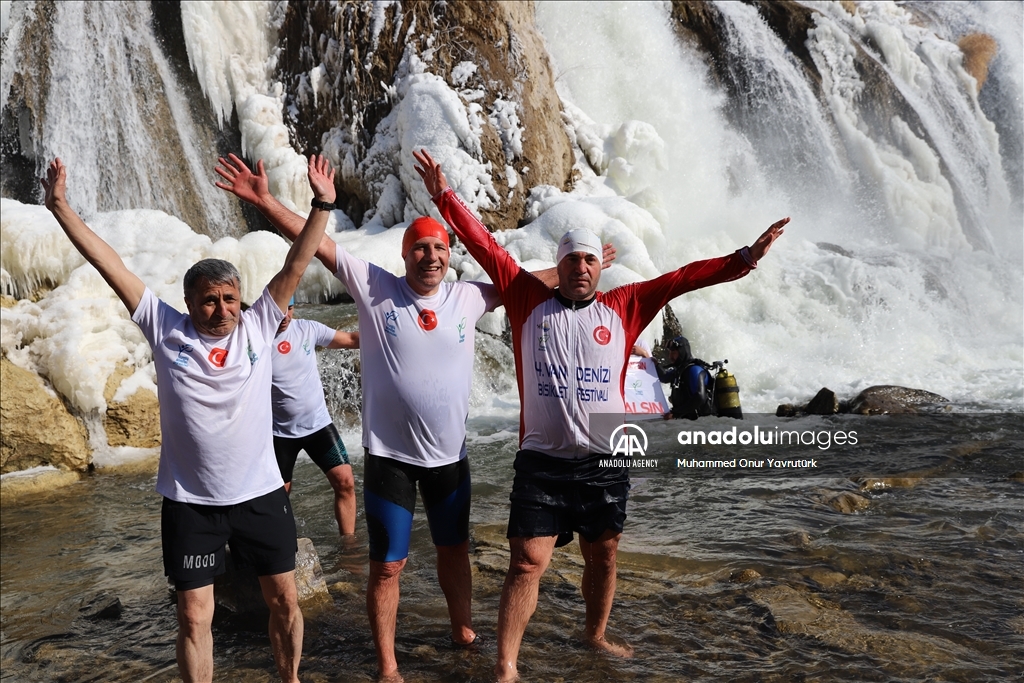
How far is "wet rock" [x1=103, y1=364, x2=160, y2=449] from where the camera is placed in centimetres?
842

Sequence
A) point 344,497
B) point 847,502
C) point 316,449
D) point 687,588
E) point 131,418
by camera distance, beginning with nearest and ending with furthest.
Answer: point 687,588
point 316,449
point 344,497
point 847,502
point 131,418

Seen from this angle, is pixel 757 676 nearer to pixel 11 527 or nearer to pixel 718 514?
pixel 718 514

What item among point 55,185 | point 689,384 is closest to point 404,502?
point 55,185

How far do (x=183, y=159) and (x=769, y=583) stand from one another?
1181cm

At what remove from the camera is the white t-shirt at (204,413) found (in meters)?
2.87

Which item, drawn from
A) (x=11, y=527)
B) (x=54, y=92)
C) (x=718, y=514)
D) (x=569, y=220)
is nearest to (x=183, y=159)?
(x=54, y=92)

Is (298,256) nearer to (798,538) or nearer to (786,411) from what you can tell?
(798,538)

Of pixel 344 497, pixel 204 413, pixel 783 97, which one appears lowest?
pixel 344 497

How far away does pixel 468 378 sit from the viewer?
3.41 meters

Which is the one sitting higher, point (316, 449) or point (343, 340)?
point (343, 340)

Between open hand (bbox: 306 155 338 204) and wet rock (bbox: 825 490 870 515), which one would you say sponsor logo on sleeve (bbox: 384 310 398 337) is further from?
wet rock (bbox: 825 490 870 515)

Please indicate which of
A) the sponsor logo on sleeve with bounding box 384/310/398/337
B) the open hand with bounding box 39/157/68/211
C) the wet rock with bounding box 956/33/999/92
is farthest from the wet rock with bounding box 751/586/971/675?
the wet rock with bounding box 956/33/999/92

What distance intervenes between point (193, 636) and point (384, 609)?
718mm

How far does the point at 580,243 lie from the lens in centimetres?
329
